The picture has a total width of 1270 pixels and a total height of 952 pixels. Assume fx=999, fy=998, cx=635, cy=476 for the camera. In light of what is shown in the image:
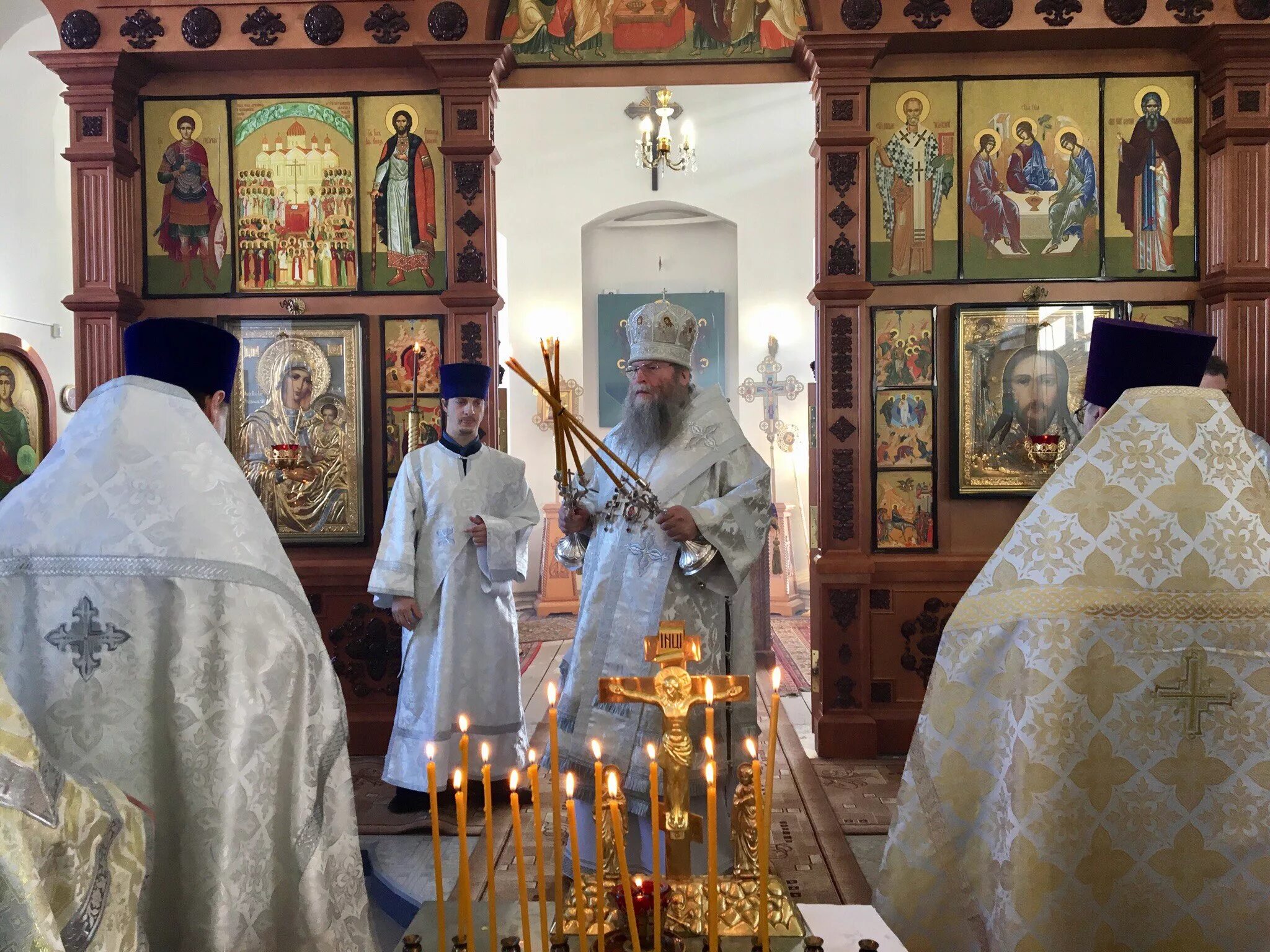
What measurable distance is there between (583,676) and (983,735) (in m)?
1.88

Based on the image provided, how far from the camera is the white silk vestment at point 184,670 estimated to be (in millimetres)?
2188

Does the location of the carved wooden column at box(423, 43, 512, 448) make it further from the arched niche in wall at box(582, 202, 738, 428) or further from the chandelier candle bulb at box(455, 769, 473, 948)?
the arched niche in wall at box(582, 202, 738, 428)

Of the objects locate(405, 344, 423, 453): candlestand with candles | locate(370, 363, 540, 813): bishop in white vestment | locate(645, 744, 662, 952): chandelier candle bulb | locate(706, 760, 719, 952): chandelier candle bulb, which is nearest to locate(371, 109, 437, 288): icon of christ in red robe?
locate(405, 344, 423, 453): candlestand with candles

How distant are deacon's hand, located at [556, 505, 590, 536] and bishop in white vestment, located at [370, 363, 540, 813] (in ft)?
3.58

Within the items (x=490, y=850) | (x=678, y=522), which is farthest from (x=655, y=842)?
(x=678, y=522)

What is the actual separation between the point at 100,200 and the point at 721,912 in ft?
19.1

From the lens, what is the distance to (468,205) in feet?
20.0

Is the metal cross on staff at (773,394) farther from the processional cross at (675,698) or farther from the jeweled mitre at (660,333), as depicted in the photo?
the processional cross at (675,698)

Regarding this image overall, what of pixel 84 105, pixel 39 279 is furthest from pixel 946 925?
pixel 39 279

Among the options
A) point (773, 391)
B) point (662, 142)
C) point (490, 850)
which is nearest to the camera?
point (490, 850)

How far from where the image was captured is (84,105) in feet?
19.6

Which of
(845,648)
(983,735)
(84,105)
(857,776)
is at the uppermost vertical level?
(84,105)

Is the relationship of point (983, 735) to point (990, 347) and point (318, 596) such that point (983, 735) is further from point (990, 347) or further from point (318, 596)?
point (318, 596)

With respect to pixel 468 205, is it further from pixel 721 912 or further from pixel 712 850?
pixel 712 850
